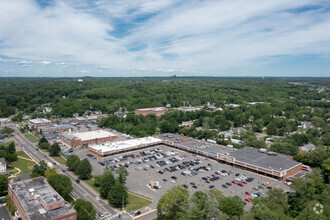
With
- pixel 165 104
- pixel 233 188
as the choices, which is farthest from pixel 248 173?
pixel 165 104

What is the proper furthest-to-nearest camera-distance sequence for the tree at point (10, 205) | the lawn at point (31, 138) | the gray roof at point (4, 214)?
the lawn at point (31, 138)
the tree at point (10, 205)
the gray roof at point (4, 214)

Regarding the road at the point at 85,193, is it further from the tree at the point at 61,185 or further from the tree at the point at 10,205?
the tree at the point at 10,205

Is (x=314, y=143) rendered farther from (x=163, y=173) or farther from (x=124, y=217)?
(x=124, y=217)

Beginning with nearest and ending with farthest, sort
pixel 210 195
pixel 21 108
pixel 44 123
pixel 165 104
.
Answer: pixel 210 195
pixel 44 123
pixel 21 108
pixel 165 104

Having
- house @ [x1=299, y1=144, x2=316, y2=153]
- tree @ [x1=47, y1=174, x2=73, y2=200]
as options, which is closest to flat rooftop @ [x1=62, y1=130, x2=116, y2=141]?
tree @ [x1=47, y1=174, x2=73, y2=200]

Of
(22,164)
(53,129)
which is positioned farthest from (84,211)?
(53,129)

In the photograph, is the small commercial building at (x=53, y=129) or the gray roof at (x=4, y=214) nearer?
the gray roof at (x=4, y=214)

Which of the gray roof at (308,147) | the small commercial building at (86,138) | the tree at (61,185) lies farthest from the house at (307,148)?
the tree at (61,185)
